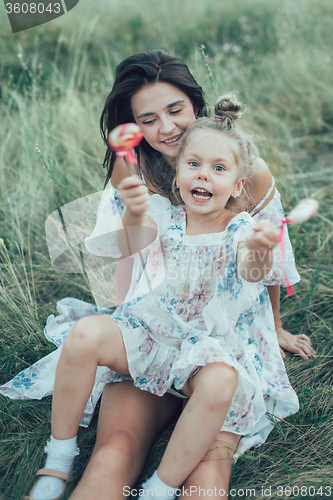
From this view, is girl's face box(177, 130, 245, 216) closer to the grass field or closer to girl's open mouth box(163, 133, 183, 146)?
girl's open mouth box(163, 133, 183, 146)

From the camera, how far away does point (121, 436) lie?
4.59ft

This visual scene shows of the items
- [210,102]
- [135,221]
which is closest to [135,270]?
[135,221]

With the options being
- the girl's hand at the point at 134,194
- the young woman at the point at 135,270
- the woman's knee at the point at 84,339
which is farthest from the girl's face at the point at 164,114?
the woman's knee at the point at 84,339

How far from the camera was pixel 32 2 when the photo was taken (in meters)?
3.75

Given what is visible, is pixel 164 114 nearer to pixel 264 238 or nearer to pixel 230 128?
pixel 230 128

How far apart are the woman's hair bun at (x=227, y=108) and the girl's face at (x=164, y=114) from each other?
168mm

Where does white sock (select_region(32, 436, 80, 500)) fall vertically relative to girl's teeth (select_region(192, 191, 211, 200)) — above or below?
below

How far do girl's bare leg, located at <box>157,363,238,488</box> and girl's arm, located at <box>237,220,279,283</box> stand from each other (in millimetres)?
338

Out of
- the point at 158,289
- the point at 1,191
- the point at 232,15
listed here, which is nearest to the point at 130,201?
the point at 158,289

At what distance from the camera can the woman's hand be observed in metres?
1.93

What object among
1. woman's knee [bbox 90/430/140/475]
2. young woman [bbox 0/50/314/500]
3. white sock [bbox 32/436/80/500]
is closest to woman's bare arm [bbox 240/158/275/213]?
young woman [bbox 0/50/314/500]

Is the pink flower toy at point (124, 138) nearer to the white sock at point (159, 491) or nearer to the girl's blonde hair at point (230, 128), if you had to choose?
the girl's blonde hair at point (230, 128)

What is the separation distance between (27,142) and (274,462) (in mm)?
2518

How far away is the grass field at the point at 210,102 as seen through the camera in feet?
5.10
